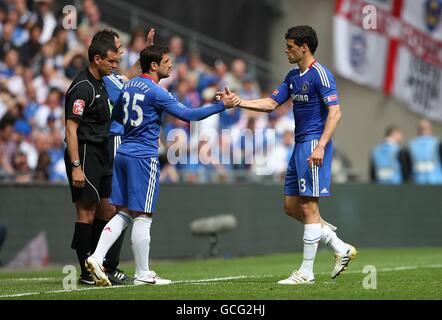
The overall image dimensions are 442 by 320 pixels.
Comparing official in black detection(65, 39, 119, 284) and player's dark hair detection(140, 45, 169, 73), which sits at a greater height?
player's dark hair detection(140, 45, 169, 73)

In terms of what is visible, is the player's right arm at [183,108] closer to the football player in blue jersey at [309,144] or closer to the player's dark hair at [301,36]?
the football player in blue jersey at [309,144]

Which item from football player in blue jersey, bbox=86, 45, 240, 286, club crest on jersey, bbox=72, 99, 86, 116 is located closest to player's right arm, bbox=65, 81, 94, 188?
club crest on jersey, bbox=72, 99, 86, 116

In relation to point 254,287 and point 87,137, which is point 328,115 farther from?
point 87,137

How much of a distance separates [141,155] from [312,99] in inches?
65.8

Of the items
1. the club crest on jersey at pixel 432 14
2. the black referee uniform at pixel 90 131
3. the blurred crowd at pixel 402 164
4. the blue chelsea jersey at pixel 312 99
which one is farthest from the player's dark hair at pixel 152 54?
the club crest on jersey at pixel 432 14

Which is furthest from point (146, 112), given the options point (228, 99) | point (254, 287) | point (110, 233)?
point (254, 287)

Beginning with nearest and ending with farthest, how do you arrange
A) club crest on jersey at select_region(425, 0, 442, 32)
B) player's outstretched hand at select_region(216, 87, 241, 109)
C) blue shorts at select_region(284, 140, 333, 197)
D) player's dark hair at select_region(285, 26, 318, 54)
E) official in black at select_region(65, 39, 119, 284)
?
player's outstretched hand at select_region(216, 87, 241, 109) < blue shorts at select_region(284, 140, 333, 197) < player's dark hair at select_region(285, 26, 318, 54) < official in black at select_region(65, 39, 119, 284) < club crest on jersey at select_region(425, 0, 442, 32)

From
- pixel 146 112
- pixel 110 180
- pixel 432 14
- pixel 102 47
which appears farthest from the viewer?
pixel 432 14

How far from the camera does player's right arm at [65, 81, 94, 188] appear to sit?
10242 mm

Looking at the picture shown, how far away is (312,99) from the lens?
10.1m

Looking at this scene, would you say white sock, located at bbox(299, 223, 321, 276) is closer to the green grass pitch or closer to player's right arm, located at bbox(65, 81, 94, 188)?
the green grass pitch

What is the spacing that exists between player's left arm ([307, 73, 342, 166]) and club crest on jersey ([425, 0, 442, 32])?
1511cm

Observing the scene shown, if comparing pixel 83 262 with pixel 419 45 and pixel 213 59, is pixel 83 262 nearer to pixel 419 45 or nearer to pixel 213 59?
pixel 213 59

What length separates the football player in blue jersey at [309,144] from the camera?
9953mm
